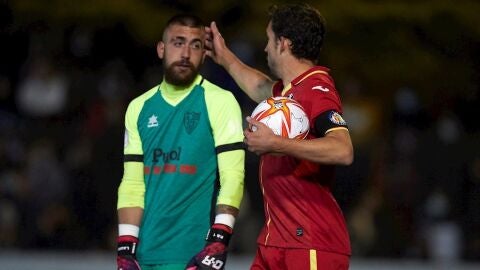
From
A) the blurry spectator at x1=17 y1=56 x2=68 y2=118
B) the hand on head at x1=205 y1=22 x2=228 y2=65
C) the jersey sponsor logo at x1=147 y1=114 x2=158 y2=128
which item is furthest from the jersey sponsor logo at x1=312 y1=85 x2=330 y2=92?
the blurry spectator at x1=17 y1=56 x2=68 y2=118

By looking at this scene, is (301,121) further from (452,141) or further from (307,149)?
(452,141)

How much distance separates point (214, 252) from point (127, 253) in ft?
1.98

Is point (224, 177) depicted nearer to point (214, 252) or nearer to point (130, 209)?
point (214, 252)

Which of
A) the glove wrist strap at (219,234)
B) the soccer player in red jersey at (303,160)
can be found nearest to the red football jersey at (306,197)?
the soccer player in red jersey at (303,160)

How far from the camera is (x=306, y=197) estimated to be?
732 cm

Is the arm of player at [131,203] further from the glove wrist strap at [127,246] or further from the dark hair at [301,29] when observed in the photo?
the dark hair at [301,29]

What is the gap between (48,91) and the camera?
14656mm

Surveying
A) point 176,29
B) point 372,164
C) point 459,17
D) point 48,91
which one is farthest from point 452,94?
point 176,29

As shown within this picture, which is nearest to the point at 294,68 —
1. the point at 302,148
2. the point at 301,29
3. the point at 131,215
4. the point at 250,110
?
the point at 301,29

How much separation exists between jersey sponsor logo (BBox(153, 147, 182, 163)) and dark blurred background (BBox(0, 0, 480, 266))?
5.38 meters

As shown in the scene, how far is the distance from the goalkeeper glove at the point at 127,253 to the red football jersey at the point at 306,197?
0.83 meters

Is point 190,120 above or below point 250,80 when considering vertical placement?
below

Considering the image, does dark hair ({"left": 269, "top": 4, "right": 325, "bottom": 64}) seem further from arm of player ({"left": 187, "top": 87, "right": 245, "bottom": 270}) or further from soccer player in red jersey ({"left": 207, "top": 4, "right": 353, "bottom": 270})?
arm of player ({"left": 187, "top": 87, "right": 245, "bottom": 270})

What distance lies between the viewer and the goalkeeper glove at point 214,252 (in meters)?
7.48
